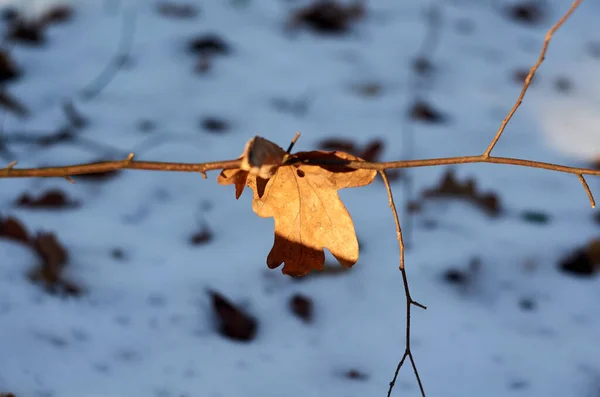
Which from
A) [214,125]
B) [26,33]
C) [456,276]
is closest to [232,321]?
[456,276]

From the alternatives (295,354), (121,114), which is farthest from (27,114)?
(295,354)

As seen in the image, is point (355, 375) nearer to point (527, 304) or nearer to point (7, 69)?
point (527, 304)

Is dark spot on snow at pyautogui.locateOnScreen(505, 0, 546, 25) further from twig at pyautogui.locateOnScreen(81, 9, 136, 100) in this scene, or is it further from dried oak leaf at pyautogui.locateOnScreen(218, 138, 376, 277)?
dried oak leaf at pyautogui.locateOnScreen(218, 138, 376, 277)

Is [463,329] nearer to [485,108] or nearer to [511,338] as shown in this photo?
[511,338]

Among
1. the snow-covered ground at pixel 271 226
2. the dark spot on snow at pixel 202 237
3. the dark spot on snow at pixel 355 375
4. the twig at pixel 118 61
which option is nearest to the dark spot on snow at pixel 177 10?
the snow-covered ground at pixel 271 226

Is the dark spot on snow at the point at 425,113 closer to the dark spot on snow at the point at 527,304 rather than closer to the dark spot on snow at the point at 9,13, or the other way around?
the dark spot on snow at the point at 527,304

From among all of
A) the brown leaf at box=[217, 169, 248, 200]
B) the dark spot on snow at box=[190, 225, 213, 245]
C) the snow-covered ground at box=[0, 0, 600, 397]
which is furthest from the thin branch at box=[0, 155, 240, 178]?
the dark spot on snow at box=[190, 225, 213, 245]
